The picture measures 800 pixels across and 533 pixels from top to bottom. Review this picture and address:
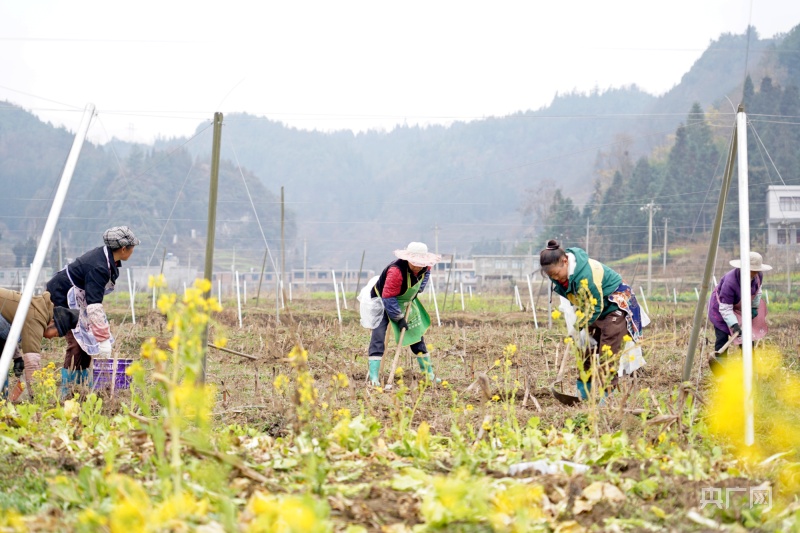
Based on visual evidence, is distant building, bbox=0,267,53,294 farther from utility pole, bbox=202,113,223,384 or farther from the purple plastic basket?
utility pole, bbox=202,113,223,384

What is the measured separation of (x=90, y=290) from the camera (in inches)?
217

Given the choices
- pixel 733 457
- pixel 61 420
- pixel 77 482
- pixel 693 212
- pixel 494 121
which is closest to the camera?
pixel 77 482

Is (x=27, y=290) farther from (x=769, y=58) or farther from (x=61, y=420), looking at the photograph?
(x=769, y=58)

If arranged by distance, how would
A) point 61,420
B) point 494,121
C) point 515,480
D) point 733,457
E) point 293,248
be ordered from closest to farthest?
point 515,480
point 733,457
point 61,420
point 293,248
point 494,121

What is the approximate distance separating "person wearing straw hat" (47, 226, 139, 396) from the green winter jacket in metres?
2.97

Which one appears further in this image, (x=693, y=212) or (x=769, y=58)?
(x=769, y=58)

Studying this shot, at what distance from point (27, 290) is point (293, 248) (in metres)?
53.5

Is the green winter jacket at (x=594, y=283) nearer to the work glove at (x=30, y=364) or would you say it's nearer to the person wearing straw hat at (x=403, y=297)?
the person wearing straw hat at (x=403, y=297)

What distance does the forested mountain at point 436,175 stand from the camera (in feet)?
136

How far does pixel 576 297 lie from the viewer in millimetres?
4594

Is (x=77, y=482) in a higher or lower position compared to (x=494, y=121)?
lower

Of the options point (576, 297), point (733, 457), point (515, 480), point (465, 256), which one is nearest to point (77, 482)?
point (515, 480)

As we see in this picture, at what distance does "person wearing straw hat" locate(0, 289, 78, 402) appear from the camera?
16.7 feet

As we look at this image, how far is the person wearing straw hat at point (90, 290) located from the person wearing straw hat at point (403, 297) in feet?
6.20
